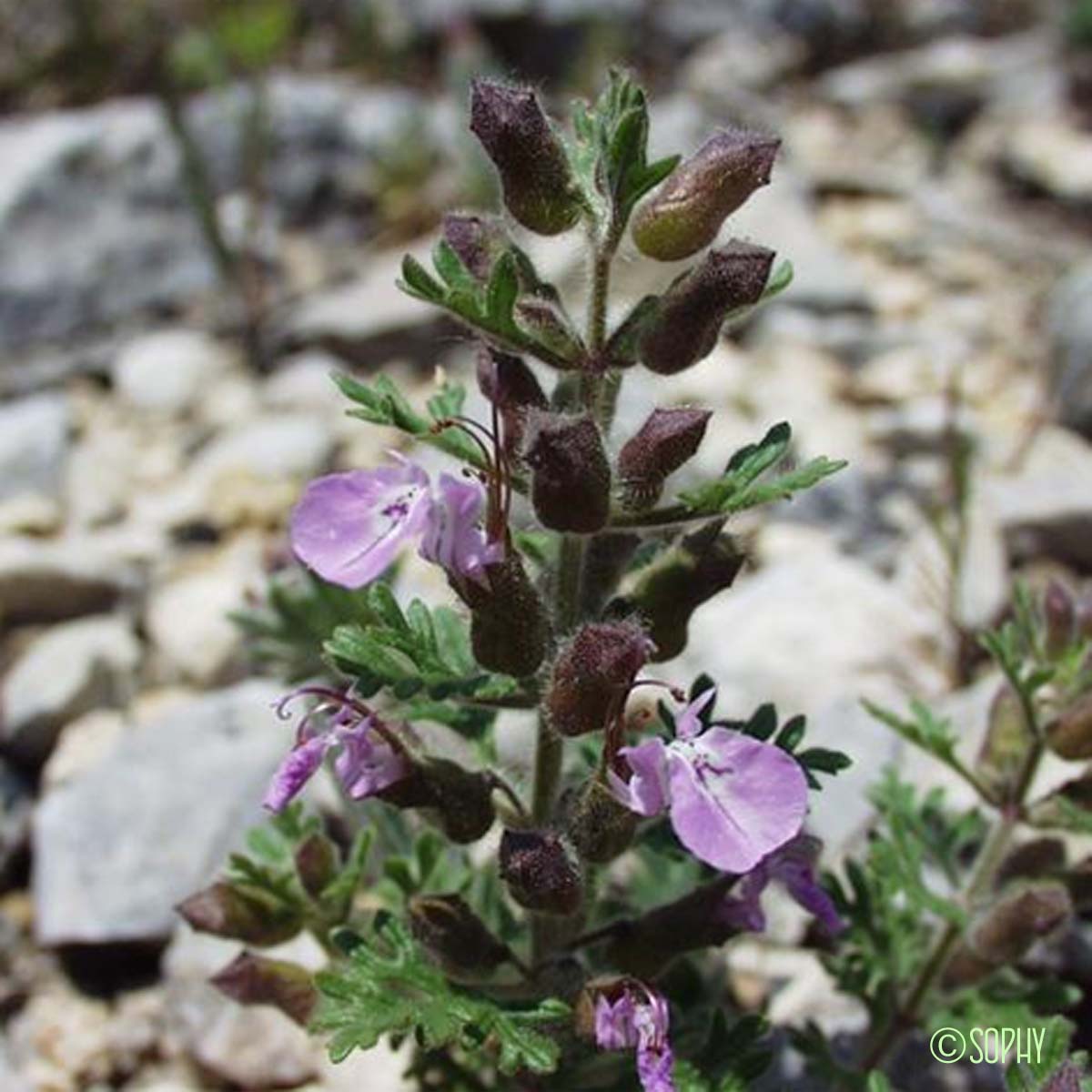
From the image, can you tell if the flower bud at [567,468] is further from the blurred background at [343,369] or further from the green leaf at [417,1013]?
the blurred background at [343,369]

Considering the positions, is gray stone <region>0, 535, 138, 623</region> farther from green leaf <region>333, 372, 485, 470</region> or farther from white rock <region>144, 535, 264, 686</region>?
green leaf <region>333, 372, 485, 470</region>

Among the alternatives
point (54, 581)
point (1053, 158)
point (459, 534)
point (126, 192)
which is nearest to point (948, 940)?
point (459, 534)

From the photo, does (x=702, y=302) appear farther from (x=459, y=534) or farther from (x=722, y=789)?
(x=722, y=789)

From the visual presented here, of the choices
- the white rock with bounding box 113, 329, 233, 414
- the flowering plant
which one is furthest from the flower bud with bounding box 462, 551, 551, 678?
the white rock with bounding box 113, 329, 233, 414

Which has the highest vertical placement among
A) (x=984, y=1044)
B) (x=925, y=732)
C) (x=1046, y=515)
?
(x=925, y=732)

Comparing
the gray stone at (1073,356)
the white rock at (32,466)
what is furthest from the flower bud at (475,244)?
the gray stone at (1073,356)
